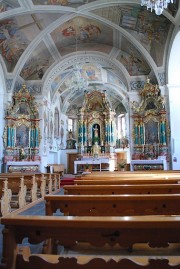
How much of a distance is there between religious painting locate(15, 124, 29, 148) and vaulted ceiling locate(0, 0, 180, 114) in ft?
8.00

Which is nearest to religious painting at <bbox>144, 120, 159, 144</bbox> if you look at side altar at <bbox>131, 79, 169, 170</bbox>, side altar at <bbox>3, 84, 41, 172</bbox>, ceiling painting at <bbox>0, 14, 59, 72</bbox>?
side altar at <bbox>131, 79, 169, 170</bbox>

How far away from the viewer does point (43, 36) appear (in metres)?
14.5

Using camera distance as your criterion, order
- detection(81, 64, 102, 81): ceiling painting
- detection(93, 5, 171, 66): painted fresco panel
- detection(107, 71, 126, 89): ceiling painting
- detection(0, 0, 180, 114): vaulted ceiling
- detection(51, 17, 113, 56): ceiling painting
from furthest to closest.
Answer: detection(107, 71, 126, 89): ceiling painting < detection(81, 64, 102, 81): ceiling painting < detection(51, 17, 113, 56): ceiling painting < detection(93, 5, 171, 66): painted fresco panel < detection(0, 0, 180, 114): vaulted ceiling

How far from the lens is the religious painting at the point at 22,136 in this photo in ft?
53.0

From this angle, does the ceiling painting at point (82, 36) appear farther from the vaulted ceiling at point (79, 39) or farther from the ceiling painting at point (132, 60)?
the ceiling painting at point (132, 60)

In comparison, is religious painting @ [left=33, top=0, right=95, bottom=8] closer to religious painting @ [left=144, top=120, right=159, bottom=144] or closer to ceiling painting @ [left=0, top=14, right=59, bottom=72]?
ceiling painting @ [left=0, top=14, right=59, bottom=72]

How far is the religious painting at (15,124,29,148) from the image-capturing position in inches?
635

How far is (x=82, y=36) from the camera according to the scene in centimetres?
1565

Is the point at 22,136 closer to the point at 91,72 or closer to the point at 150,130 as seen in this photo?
the point at 150,130

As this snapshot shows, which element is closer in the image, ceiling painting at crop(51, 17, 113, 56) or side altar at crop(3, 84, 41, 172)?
ceiling painting at crop(51, 17, 113, 56)

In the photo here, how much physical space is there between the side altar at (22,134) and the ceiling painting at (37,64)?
3.80 ft

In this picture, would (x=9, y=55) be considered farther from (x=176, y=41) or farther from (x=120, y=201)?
(x=120, y=201)

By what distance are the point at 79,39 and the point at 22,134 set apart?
7.00 m

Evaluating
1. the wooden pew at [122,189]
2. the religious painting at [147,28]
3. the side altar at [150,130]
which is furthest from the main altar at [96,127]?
the wooden pew at [122,189]
